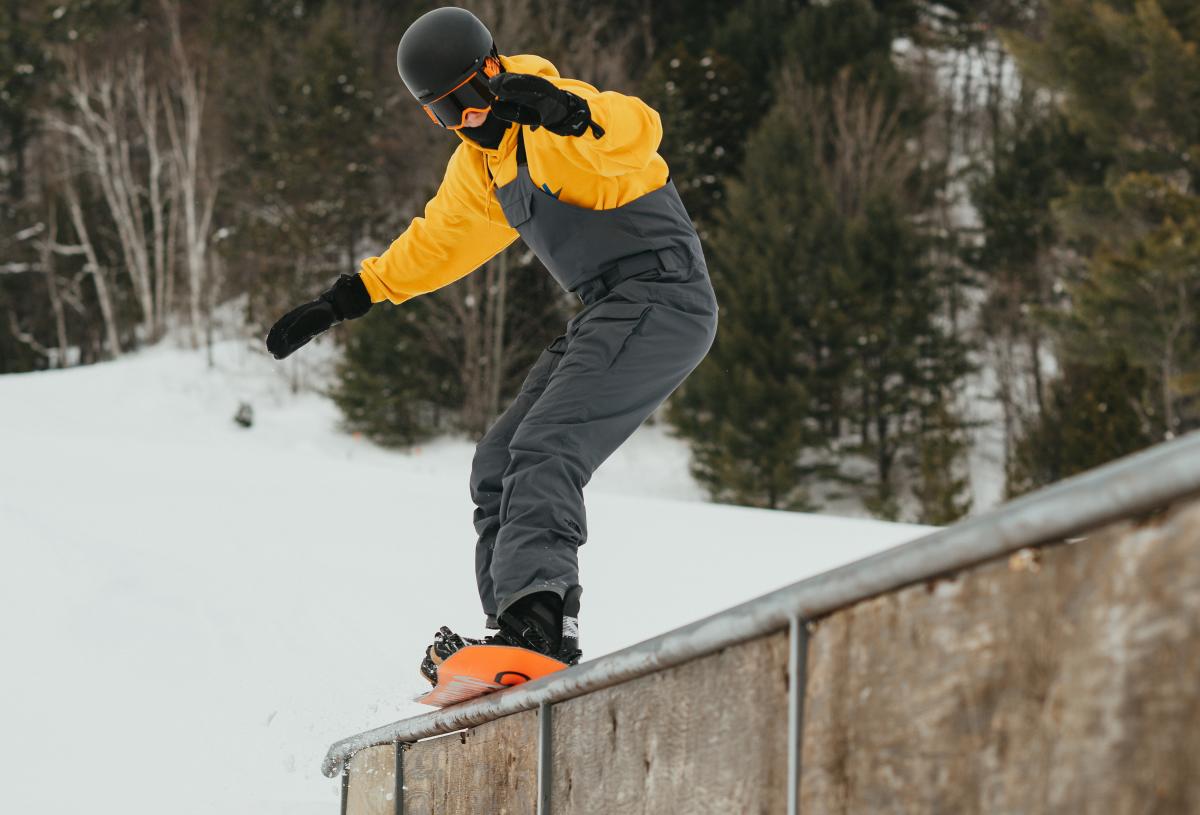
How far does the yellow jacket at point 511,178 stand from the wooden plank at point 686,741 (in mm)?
1257

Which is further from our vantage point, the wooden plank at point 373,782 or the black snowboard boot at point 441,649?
the wooden plank at point 373,782

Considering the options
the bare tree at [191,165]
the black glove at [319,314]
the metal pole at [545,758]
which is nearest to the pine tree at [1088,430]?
the black glove at [319,314]

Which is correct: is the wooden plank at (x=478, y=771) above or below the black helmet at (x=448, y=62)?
below

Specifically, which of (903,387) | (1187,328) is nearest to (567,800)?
(1187,328)

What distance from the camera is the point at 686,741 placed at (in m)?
1.47

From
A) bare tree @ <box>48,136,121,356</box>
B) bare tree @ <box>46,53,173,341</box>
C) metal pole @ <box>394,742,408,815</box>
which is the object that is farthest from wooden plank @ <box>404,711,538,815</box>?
bare tree @ <box>48,136,121,356</box>

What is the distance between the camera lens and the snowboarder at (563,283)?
2396mm

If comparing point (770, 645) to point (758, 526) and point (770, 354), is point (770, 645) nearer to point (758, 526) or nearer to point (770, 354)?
point (758, 526)

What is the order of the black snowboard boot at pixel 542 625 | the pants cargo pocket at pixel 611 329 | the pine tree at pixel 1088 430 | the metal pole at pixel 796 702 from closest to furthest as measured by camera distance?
1. the metal pole at pixel 796 702
2. the black snowboard boot at pixel 542 625
3. the pants cargo pocket at pixel 611 329
4. the pine tree at pixel 1088 430

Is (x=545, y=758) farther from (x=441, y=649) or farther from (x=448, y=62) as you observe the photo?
(x=448, y=62)

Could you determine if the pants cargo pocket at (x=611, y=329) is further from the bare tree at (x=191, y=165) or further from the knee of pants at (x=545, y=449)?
the bare tree at (x=191, y=165)

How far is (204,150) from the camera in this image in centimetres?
2661

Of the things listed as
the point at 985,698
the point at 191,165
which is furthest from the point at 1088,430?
the point at 191,165

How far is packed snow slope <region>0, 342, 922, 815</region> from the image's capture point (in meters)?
3.66
